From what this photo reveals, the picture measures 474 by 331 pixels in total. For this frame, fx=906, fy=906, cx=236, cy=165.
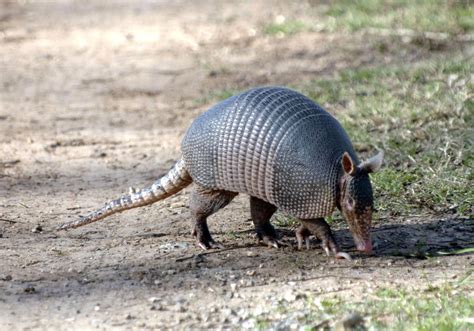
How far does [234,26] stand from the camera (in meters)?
14.6

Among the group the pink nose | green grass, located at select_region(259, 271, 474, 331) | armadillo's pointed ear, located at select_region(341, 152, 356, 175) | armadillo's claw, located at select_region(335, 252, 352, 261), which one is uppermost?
armadillo's pointed ear, located at select_region(341, 152, 356, 175)

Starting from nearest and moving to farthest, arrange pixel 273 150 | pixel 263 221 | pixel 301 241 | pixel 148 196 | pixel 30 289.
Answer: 1. pixel 30 289
2. pixel 273 150
3. pixel 301 241
4. pixel 263 221
5. pixel 148 196

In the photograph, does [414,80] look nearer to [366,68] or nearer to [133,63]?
[366,68]

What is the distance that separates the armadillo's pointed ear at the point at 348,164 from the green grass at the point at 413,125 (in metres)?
1.34

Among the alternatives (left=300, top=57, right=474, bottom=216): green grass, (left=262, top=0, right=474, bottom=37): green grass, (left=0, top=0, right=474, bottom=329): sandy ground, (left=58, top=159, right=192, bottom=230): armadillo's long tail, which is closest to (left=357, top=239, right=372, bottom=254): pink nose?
(left=0, top=0, right=474, bottom=329): sandy ground

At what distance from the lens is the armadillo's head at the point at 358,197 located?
A: 5.29m

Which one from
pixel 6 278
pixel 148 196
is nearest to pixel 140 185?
pixel 148 196

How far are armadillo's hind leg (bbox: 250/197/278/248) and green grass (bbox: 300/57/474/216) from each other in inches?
39.0

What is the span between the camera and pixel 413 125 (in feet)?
26.9

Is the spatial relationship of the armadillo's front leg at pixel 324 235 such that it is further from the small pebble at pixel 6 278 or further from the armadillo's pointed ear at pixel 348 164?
the small pebble at pixel 6 278

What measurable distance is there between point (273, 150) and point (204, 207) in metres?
0.71

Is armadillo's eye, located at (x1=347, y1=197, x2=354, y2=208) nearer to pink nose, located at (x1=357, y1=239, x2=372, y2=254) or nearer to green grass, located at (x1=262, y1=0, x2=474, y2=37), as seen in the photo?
pink nose, located at (x1=357, y1=239, x2=372, y2=254)

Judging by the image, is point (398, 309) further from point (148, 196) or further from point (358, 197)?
point (148, 196)

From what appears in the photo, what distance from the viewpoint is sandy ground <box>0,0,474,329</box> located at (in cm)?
507
